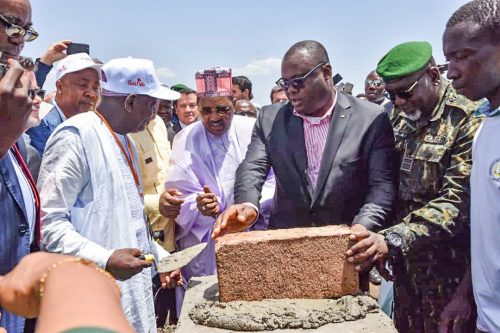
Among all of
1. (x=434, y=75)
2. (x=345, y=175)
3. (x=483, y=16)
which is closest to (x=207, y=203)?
(x=345, y=175)

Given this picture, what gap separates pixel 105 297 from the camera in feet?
2.08

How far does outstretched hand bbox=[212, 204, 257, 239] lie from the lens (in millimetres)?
2574

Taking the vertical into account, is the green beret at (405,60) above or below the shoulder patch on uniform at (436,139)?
above

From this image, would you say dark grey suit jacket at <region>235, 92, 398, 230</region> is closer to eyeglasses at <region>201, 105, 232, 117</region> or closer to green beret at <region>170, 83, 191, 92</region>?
eyeglasses at <region>201, 105, 232, 117</region>

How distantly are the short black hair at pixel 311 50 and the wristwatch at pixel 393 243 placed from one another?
1.15 meters

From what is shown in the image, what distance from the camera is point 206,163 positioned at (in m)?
3.93

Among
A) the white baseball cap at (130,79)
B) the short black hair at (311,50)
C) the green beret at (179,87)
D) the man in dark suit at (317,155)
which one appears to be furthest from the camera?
the green beret at (179,87)

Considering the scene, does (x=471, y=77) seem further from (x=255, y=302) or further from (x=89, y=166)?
(x=89, y=166)

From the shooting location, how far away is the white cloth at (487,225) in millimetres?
2004

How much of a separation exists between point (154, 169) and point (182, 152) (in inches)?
14.3

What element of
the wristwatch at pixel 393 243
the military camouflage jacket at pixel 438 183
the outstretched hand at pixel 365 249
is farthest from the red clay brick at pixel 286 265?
the military camouflage jacket at pixel 438 183

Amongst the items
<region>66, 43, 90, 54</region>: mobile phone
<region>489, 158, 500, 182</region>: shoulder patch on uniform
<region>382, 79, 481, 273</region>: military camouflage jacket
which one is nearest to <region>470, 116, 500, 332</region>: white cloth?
<region>489, 158, 500, 182</region>: shoulder patch on uniform

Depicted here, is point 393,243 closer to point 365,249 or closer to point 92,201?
point 365,249

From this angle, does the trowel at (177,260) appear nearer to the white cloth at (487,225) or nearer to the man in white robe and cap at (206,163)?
the man in white robe and cap at (206,163)
